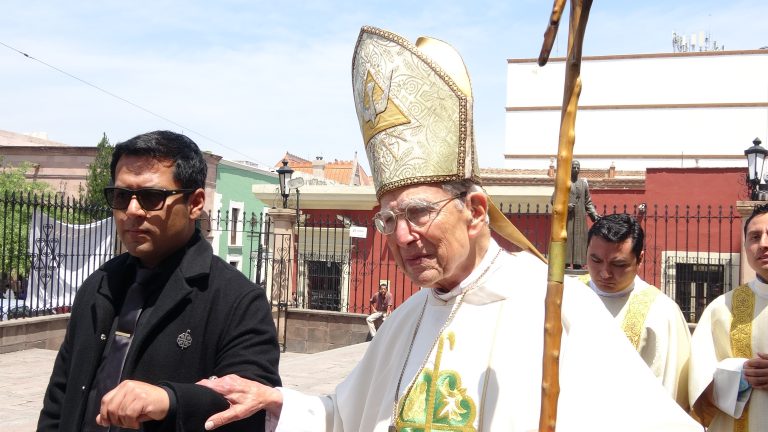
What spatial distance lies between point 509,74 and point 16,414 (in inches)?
1190

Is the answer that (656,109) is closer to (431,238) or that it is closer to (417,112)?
(417,112)

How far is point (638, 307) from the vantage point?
4.07 metres

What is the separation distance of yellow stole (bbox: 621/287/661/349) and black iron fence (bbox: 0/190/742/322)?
658 cm

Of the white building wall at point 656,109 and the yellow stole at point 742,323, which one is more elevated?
the white building wall at point 656,109

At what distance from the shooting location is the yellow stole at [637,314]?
3959 millimetres

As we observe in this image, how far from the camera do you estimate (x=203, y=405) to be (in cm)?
221

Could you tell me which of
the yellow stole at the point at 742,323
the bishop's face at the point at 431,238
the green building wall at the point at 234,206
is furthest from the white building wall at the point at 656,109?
the bishop's face at the point at 431,238

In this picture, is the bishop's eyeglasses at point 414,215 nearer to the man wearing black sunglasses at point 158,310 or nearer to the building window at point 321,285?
the man wearing black sunglasses at point 158,310

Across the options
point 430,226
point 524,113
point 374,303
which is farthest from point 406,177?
point 524,113

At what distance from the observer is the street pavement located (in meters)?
6.79

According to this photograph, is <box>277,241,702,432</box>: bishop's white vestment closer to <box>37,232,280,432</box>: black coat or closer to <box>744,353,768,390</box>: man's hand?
<box>37,232,280,432</box>: black coat

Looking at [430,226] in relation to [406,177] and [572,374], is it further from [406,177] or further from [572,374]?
[572,374]

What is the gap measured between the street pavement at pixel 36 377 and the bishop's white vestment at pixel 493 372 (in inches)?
164

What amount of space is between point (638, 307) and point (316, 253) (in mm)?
15688
